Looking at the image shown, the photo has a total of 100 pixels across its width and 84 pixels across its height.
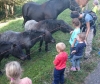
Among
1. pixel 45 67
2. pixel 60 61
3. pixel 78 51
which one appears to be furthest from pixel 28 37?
pixel 60 61

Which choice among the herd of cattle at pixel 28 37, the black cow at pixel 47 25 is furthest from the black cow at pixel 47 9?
the black cow at pixel 47 25

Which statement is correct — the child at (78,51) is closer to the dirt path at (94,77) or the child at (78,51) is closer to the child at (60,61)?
the dirt path at (94,77)

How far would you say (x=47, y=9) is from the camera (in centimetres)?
959

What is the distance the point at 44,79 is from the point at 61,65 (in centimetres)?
99

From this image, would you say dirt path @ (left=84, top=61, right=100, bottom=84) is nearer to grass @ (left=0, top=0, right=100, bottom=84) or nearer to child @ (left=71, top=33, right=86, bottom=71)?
grass @ (left=0, top=0, right=100, bottom=84)

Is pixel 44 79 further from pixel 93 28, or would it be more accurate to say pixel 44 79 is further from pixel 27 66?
pixel 93 28

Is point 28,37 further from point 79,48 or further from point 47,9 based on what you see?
point 47,9

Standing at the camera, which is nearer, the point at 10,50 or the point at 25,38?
the point at 10,50

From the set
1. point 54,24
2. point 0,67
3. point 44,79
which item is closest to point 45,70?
point 44,79

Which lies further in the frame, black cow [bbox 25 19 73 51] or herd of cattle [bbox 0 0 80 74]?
black cow [bbox 25 19 73 51]

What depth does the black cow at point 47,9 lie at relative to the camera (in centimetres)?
959

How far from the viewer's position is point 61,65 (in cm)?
548

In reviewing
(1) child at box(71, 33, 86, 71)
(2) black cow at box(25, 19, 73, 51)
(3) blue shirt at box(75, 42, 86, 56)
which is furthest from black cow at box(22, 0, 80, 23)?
(3) blue shirt at box(75, 42, 86, 56)

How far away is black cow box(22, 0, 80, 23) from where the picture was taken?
31.5 ft
